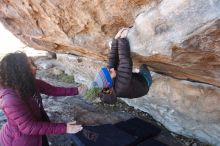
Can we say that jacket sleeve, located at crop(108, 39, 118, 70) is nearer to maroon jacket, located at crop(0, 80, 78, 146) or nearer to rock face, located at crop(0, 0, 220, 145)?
rock face, located at crop(0, 0, 220, 145)

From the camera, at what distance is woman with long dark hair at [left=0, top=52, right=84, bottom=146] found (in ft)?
11.3

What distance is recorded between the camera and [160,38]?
3637 millimetres

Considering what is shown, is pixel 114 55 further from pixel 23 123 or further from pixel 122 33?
pixel 23 123

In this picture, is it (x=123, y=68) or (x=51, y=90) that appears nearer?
(x=123, y=68)

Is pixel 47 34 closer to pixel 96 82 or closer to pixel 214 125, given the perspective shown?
pixel 96 82

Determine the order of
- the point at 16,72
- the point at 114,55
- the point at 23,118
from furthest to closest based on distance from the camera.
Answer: the point at 114,55 → the point at 16,72 → the point at 23,118

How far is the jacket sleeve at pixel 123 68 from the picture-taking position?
399 centimetres

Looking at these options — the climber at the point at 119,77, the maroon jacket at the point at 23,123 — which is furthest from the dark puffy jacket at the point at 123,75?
the maroon jacket at the point at 23,123

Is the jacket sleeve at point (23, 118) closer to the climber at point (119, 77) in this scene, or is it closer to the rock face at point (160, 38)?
the climber at point (119, 77)

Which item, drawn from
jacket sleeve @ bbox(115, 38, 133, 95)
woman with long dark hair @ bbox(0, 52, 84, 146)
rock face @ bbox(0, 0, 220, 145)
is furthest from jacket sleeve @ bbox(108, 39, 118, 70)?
woman with long dark hair @ bbox(0, 52, 84, 146)

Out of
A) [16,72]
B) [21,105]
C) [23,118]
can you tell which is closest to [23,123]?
[23,118]

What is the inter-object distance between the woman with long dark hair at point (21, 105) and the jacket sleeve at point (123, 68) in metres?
0.75

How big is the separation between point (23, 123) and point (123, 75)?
132 cm

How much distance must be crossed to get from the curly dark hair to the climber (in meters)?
0.90
